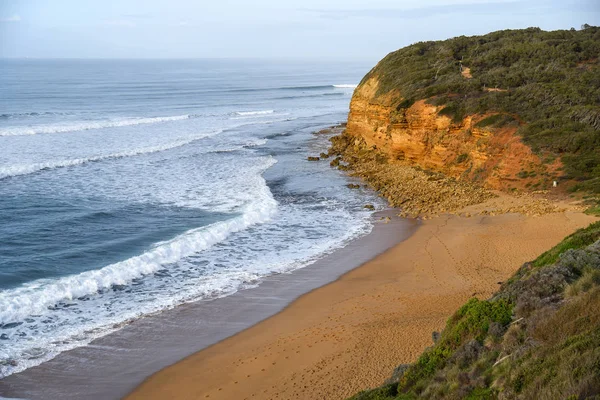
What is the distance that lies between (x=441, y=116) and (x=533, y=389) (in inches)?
1011

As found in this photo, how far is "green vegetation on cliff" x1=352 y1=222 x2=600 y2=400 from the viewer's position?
6.21 metres

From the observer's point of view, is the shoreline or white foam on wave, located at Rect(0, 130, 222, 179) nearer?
the shoreline

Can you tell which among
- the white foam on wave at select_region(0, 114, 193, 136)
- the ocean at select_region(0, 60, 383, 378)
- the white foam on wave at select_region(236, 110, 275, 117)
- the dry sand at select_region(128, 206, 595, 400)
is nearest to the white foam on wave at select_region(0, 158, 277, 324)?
the ocean at select_region(0, 60, 383, 378)

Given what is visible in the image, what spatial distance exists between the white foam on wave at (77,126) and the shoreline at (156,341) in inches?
1359

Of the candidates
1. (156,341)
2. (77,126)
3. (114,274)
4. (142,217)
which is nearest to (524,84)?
(142,217)

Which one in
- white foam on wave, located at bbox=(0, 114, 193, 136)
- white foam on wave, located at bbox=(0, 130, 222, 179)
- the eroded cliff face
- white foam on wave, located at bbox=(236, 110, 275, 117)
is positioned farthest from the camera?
white foam on wave, located at bbox=(236, 110, 275, 117)

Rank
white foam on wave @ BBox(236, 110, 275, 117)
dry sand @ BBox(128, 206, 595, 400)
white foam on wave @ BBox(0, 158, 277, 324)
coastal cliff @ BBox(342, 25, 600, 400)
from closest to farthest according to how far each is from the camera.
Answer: coastal cliff @ BBox(342, 25, 600, 400) → dry sand @ BBox(128, 206, 595, 400) → white foam on wave @ BBox(0, 158, 277, 324) → white foam on wave @ BBox(236, 110, 275, 117)

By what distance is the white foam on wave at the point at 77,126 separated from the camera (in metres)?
45.3

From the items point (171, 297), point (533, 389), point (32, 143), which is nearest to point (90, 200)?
point (171, 297)

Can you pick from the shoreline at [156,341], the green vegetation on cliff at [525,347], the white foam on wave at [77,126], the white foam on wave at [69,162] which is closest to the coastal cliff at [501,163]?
the green vegetation on cliff at [525,347]

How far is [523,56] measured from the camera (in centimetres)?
3762

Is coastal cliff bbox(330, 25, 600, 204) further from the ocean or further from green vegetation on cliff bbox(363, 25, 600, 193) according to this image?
the ocean

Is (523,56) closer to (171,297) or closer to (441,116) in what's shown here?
(441,116)

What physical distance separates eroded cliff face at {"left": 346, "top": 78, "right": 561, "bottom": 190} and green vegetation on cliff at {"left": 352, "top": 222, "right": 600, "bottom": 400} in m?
16.4
